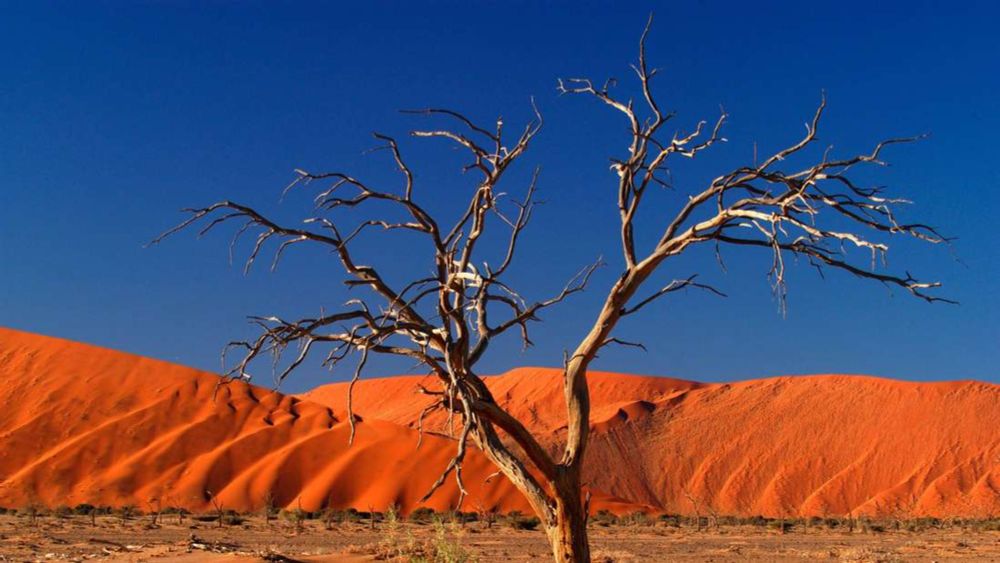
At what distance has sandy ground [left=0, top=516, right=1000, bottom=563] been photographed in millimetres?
19531

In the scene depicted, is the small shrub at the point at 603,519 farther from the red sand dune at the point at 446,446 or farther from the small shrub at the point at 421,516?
the small shrub at the point at 421,516

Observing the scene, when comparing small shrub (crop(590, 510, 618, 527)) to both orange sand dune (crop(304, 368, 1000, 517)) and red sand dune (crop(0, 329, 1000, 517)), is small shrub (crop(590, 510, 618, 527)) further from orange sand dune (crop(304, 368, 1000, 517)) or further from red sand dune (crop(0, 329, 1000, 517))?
orange sand dune (crop(304, 368, 1000, 517))

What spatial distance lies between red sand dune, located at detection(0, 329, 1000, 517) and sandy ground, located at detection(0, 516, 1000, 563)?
12697 mm

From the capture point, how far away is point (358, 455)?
5225 cm

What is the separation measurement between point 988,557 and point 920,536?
1022 centimetres

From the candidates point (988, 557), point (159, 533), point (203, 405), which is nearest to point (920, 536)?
point (988, 557)

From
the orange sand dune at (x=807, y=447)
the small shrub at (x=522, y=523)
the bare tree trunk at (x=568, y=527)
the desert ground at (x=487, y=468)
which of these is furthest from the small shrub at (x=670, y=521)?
the bare tree trunk at (x=568, y=527)

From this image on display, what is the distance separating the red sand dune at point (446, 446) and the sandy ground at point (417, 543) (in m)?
12.7

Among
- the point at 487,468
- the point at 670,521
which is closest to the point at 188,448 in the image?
the point at 487,468

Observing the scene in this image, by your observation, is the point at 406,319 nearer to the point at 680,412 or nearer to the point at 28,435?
the point at 28,435

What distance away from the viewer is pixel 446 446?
54.1 meters

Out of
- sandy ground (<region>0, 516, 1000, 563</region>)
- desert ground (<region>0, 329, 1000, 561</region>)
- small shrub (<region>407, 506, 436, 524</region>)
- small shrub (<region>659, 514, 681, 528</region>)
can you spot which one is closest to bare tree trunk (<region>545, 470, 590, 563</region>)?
sandy ground (<region>0, 516, 1000, 563</region>)

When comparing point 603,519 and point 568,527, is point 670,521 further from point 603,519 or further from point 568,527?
point 568,527

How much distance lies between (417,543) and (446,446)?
1359 inches
